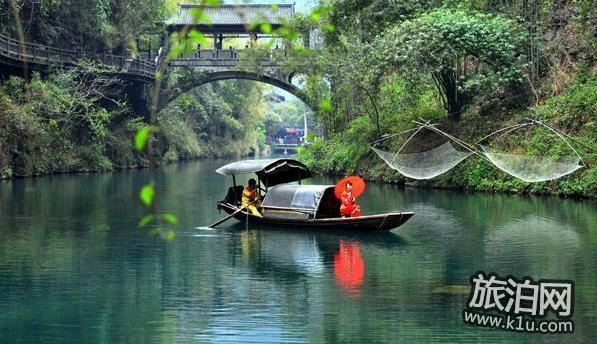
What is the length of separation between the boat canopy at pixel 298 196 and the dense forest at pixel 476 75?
26.1 ft

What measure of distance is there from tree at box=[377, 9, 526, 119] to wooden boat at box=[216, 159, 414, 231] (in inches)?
335

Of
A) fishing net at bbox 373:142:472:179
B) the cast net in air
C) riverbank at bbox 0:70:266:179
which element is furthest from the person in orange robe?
fishing net at bbox 373:142:472:179

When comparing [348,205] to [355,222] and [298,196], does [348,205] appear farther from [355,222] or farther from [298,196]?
[298,196]

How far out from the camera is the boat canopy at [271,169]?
1838 centimetres

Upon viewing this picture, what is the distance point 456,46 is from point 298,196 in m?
10.2

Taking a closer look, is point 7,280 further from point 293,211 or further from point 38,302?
point 293,211

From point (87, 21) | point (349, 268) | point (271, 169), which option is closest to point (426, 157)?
point (271, 169)

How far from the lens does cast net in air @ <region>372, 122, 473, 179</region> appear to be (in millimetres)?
23688

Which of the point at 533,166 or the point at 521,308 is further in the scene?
the point at 533,166

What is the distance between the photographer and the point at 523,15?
92.0 ft

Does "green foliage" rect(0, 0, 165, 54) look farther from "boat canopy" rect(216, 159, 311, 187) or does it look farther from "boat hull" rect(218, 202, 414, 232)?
"boat hull" rect(218, 202, 414, 232)

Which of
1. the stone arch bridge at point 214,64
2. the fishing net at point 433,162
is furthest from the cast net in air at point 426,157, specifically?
the stone arch bridge at point 214,64

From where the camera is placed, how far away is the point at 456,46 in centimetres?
2552

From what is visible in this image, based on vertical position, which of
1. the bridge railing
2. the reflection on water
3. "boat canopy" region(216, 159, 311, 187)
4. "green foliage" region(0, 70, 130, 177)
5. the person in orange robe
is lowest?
the reflection on water
